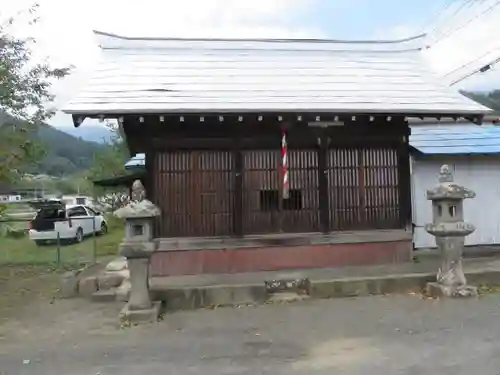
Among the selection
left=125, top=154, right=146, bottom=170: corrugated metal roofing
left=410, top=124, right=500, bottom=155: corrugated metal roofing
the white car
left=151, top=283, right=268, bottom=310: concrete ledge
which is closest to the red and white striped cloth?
left=151, top=283, right=268, bottom=310: concrete ledge

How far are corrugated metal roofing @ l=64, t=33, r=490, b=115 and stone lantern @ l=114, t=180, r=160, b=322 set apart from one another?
2.30 meters

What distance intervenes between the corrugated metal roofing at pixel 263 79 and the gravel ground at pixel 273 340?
12.9ft

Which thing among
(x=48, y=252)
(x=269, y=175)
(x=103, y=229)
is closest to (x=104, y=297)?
(x=269, y=175)

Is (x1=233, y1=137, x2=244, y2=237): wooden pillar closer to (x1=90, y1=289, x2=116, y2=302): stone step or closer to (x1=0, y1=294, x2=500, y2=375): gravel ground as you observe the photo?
(x1=0, y1=294, x2=500, y2=375): gravel ground

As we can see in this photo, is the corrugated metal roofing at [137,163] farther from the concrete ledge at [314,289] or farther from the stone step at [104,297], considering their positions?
the concrete ledge at [314,289]

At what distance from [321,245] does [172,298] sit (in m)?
3.72

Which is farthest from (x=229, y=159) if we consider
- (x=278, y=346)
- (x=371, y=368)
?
(x=371, y=368)

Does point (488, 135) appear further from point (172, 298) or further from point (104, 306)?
point (104, 306)

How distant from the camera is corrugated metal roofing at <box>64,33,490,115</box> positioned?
1105cm

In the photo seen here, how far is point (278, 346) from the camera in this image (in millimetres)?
7188

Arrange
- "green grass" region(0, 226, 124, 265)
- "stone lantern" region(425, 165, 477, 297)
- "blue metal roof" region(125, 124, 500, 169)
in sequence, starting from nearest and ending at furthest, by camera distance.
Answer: "stone lantern" region(425, 165, 477, 297) → "blue metal roof" region(125, 124, 500, 169) → "green grass" region(0, 226, 124, 265)

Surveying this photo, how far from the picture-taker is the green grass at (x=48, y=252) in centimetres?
1655

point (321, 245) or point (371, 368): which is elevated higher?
point (321, 245)

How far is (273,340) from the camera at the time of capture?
7.48 m
